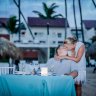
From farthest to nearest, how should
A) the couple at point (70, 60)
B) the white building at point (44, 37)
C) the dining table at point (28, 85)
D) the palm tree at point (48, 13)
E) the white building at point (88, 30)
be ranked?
the white building at point (44, 37) < the white building at point (88, 30) < the palm tree at point (48, 13) < the couple at point (70, 60) < the dining table at point (28, 85)

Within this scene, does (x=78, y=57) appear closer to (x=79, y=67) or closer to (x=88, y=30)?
(x=79, y=67)

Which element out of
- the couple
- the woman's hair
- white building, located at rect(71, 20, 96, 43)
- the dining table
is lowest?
the dining table

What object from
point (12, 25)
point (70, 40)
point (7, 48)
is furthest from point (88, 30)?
point (70, 40)

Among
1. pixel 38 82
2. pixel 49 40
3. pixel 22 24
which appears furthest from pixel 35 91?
pixel 49 40

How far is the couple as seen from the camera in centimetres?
369

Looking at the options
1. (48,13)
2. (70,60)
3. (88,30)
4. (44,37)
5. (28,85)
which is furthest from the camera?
(44,37)

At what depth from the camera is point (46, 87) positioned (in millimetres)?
3109

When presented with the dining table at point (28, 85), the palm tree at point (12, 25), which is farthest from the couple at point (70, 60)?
the palm tree at point (12, 25)

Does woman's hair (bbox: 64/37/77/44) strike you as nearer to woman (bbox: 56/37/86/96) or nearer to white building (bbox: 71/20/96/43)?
woman (bbox: 56/37/86/96)

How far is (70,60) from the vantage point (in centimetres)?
Answer: 371

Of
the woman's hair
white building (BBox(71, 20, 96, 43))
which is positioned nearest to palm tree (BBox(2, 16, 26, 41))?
white building (BBox(71, 20, 96, 43))

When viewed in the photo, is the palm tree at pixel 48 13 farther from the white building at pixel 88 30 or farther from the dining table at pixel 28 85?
the dining table at pixel 28 85

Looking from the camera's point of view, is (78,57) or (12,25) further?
(12,25)

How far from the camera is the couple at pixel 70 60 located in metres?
3.69
